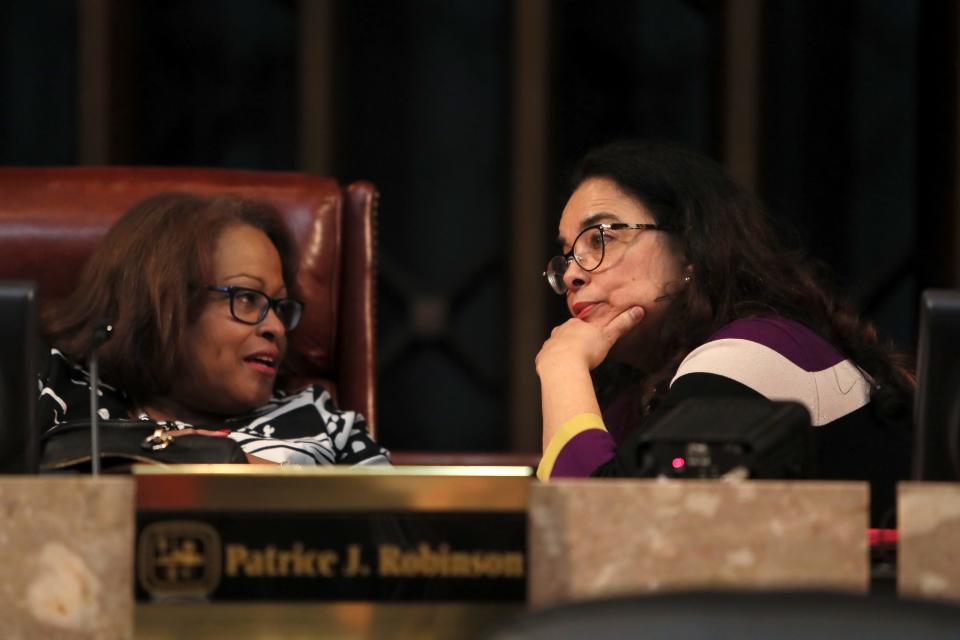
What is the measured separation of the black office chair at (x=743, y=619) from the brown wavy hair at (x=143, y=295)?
1.35m

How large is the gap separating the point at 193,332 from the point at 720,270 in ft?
2.47

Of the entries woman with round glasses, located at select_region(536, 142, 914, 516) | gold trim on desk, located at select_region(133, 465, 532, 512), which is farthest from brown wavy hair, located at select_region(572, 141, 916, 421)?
gold trim on desk, located at select_region(133, 465, 532, 512)

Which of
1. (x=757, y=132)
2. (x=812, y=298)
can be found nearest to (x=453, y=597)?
(x=812, y=298)

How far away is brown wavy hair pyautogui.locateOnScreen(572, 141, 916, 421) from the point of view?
5.32ft

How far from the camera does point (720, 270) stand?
1.67m

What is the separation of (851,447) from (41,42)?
7.81ft

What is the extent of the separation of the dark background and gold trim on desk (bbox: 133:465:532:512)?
2.24 m

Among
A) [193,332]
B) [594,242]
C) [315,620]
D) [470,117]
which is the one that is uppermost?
[470,117]

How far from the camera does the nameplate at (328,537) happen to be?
2.43 ft

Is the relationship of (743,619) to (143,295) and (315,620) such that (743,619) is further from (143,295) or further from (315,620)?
(143,295)

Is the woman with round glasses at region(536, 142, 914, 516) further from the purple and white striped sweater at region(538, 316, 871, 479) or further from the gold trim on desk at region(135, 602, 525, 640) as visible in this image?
the gold trim on desk at region(135, 602, 525, 640)

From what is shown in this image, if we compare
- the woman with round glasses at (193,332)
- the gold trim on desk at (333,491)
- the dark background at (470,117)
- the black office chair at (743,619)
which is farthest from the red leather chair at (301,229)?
the black office chair at (743,619)

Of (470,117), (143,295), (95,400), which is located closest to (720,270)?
(143,295)

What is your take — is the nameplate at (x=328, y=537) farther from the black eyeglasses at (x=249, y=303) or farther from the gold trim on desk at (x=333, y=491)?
the black eyeglasses at (x=249, y=303)
